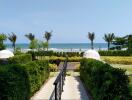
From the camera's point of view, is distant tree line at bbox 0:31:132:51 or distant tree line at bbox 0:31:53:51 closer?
distant tree line at bbox 0:31:132:51

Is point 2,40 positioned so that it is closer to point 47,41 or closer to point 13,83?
point 47,41

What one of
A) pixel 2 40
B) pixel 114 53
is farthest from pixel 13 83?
pixel 2 40

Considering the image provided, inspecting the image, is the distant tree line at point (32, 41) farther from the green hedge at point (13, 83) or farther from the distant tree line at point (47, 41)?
the green hedge at point (13, 83)

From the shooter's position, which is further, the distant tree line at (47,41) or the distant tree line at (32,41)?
the distant tree line at (32,41)

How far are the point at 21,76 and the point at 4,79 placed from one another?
1775mm

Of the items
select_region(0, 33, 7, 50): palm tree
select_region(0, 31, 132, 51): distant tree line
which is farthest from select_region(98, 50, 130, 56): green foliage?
select_region(0, 33, 7, 50): palm tree

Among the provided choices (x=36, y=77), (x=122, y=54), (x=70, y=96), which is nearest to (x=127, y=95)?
(x=70, y=96)

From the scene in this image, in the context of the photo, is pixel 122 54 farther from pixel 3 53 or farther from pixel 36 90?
pixel 36 90

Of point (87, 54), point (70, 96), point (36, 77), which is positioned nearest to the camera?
point (70, 96)

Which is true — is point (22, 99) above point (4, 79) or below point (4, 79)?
below

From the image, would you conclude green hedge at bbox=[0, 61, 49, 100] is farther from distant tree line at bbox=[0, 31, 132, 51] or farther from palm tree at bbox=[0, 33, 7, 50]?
palm tree at bbox=[0, 33, 7, 50]

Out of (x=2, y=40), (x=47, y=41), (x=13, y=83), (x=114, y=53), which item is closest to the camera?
(x=13, y=83)

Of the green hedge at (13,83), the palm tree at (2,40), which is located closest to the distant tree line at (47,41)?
the palm tree at (2,40)

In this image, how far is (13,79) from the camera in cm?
1169
